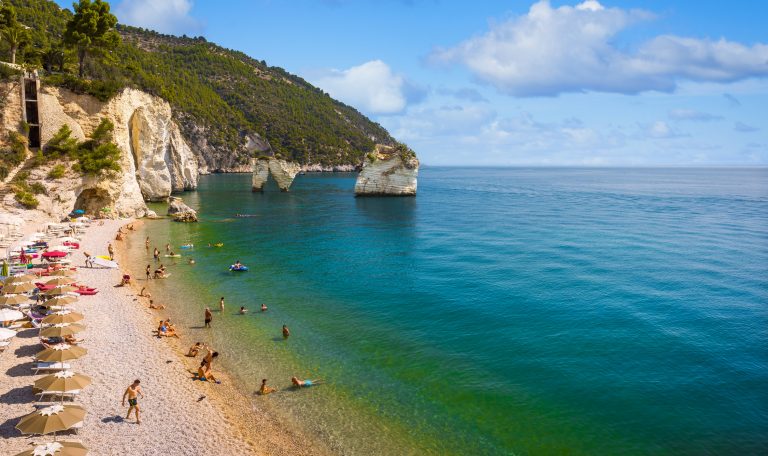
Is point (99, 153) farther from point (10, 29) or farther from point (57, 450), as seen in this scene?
point (57, 450)

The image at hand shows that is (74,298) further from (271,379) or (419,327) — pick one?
(419,327)

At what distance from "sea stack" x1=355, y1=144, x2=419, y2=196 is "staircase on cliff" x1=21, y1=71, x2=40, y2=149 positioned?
168 ft

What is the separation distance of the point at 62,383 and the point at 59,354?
256 centimetres

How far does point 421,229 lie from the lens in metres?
56.9

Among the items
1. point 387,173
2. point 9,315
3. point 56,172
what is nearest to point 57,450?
point 9,315

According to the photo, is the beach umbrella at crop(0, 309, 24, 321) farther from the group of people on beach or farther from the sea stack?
the sea stack

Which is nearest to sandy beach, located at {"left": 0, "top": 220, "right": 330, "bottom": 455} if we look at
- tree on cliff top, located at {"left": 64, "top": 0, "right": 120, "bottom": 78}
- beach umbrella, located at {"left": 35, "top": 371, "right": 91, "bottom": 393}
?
beach umbrella, located at {"left": 35, "top": 371, "right": 91, "bottom": 393}

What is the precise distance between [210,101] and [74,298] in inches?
6098

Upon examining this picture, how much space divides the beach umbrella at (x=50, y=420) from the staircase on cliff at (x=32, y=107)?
44.6 m

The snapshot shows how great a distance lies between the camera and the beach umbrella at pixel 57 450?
1175 centimetres

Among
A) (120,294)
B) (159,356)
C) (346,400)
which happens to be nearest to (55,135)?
(120,294)

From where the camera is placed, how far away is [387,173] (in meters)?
90.9

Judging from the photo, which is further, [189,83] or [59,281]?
[189,83]

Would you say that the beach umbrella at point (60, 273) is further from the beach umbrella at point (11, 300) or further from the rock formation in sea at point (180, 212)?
the rock formation in sea at point (180, 212)
